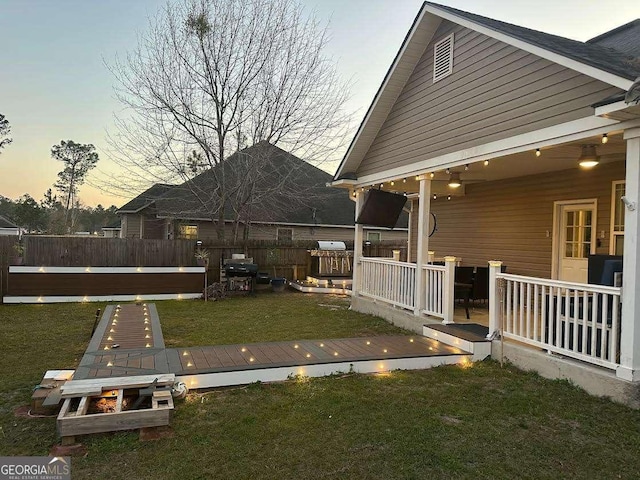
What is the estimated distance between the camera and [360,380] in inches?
187

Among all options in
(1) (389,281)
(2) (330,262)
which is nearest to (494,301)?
(1) (389,281)

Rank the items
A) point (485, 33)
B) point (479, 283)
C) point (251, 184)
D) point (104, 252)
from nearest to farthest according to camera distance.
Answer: point (485, 33) < point (479, 283) < point (104, 252) < point (251, 184)

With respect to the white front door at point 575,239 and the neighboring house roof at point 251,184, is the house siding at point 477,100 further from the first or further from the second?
the neighboring house roof at point 251,184

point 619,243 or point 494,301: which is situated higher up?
point 619,243

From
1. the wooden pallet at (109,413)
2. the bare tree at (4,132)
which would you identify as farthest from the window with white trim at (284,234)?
the bare tree at (4,132)

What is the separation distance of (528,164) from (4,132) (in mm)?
29246

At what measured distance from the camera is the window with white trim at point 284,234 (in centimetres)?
1931

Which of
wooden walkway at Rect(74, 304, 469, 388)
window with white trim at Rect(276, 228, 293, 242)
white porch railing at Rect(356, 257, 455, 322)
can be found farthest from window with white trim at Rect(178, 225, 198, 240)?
wooden walkway at Rect(74, 304, 469, 388)

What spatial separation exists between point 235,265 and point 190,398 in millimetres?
8313

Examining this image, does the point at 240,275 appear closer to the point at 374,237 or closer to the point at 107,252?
the point at 107,252

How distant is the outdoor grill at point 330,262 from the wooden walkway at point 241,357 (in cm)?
878

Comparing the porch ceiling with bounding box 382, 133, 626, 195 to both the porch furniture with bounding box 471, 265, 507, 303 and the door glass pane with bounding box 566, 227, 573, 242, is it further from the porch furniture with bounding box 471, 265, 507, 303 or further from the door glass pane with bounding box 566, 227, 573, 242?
the porch furniture with bounding box 471, 265, 507, 303

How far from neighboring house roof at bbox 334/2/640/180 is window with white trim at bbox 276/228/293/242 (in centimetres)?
998

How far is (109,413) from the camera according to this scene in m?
3.34
